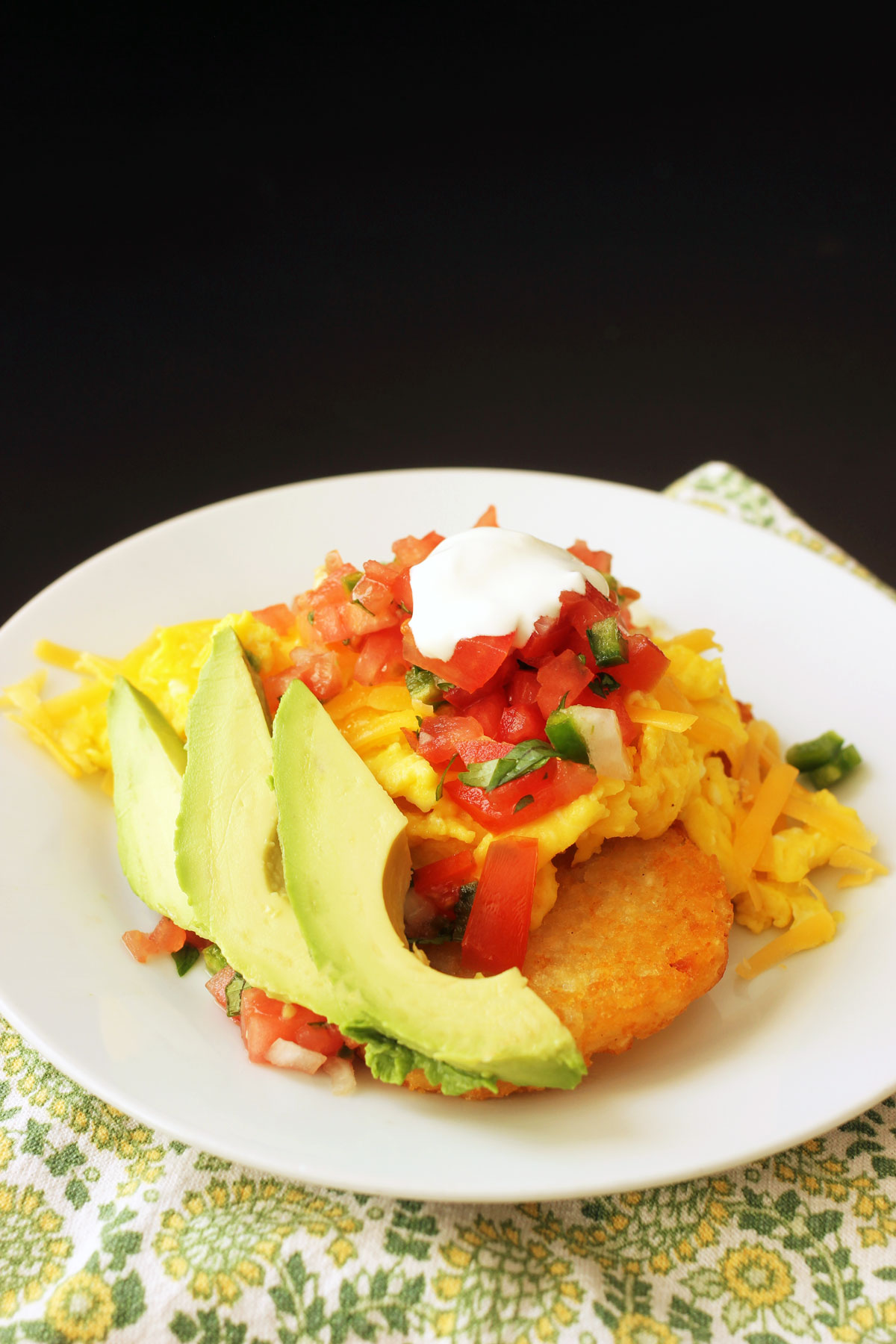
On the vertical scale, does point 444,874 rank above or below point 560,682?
below

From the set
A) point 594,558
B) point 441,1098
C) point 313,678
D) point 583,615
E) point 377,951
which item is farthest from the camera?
point 594,558

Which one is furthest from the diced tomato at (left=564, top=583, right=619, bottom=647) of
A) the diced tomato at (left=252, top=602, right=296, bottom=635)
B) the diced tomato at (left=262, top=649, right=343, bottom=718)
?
the diced tomato at (left=252, top=602, right=296, bottom=635)

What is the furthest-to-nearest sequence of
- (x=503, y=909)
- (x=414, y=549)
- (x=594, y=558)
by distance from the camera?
(x=594, y=558), (x=414, y=549), (x=503, y=909)

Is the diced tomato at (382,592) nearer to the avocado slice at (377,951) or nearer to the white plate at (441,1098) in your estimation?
the avocado slice at (377,951)

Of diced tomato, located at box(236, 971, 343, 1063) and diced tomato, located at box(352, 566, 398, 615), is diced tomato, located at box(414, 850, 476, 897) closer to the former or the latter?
diced tomato, located at box(236, 971, 343, 1063)

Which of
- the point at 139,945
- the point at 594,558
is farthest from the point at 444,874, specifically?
the point at 594,558

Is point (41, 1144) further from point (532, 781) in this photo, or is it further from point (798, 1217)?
point (798, 1217)

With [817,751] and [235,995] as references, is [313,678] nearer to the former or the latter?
[235,995]

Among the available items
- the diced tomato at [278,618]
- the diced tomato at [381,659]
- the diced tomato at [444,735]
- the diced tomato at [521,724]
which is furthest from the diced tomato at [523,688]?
the diced tomato at [278,618]
